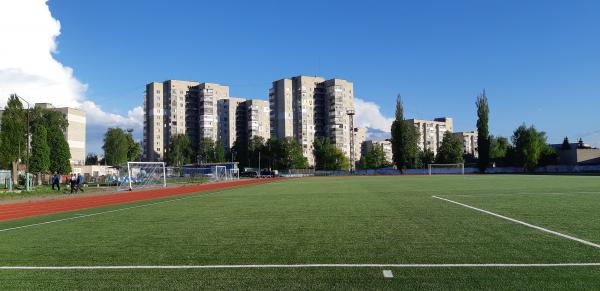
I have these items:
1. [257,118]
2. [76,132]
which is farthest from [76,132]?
[257,118]

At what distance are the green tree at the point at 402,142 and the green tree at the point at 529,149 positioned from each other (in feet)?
70.0

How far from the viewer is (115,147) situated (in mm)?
104750

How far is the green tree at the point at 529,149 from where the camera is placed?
88.3m

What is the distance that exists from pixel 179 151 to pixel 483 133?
260 ft

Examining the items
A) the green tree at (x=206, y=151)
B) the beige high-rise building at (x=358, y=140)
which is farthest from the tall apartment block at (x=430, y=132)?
the green tree at (x=206, y=151)

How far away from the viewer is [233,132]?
150 meters

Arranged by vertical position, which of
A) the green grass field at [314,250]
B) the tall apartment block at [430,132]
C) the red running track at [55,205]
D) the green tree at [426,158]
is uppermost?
the tall apartment block at [430,132]

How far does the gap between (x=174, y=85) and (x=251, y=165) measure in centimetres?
3543

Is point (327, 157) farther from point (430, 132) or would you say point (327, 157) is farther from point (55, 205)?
point (55, 205)

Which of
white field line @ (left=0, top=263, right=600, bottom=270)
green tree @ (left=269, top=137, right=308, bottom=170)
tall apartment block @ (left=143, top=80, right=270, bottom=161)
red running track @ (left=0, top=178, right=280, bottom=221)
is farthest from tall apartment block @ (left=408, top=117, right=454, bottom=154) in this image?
white field line @ (left=0, top=263, right=600, bottom=270)

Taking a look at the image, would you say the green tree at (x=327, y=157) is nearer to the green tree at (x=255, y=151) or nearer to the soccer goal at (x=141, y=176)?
the green tree at (x=255, y=151)

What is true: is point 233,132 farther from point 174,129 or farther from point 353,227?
point 353,227

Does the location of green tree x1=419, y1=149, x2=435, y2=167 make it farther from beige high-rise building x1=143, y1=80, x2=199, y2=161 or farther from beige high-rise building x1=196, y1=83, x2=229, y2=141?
beige high-rise building x1=143, y1=80, x2=199, y2=161

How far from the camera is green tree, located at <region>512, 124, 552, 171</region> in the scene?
88.3m
